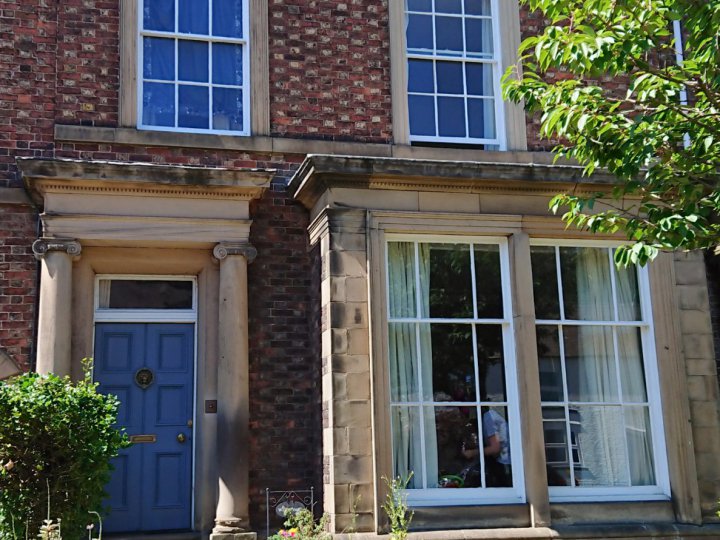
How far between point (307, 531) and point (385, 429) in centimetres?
115

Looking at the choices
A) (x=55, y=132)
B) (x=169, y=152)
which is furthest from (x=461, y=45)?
(x=55, y=132)

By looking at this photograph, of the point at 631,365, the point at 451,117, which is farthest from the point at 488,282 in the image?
the point at 451,117

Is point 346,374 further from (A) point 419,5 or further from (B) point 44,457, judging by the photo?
(A) point 419,5

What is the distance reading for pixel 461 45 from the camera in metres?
10.1

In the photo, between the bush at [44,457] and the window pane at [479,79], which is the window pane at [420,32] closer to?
the window pane at [479,79]

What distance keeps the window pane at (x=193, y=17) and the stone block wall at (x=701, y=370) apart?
5.57m

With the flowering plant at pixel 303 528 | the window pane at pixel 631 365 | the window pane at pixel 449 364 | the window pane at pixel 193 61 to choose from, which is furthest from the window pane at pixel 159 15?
the window pane at pixel 631 365

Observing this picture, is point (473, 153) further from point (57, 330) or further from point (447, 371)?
point (57, 330)

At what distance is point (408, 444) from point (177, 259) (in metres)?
2.91

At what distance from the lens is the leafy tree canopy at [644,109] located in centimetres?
621

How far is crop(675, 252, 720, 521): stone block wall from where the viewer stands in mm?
8602

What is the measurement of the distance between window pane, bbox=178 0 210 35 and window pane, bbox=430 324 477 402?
13.2 ft

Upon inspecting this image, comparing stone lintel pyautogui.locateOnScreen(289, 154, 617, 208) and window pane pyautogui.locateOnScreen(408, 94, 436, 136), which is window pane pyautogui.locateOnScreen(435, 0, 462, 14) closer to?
window pane pyautogui.locateOnScreen(408, 94, 436, 136)

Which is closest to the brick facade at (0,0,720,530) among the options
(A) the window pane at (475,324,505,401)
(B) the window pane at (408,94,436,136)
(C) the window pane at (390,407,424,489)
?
(B) the window pane at (408,94,436,136)
